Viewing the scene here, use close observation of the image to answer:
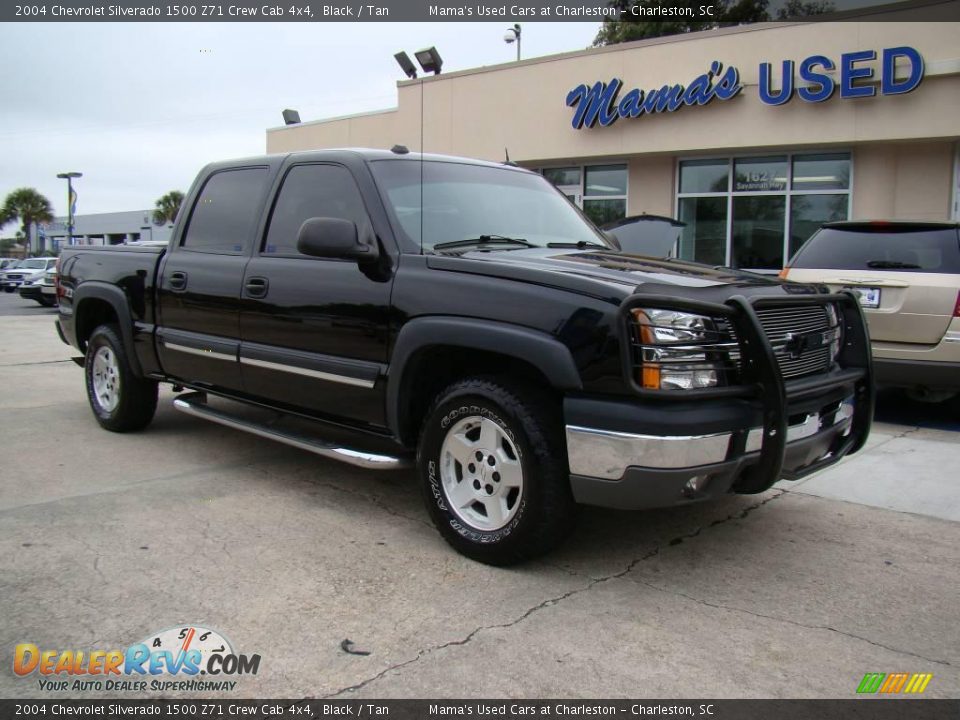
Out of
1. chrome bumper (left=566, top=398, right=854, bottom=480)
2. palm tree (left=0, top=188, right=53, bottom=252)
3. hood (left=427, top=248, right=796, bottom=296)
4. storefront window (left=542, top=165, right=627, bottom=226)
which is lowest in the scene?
chrome bumper (left=566, top=398, right=854, bottom=480)

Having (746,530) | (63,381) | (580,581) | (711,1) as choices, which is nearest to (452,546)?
(580,581)

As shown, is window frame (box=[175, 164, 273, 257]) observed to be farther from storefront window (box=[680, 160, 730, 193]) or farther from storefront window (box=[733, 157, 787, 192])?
storefront window (box=[680, 160, 730, 193])

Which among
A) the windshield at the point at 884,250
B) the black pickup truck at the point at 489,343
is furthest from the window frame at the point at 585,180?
the black pickup truck at the point at 489,343

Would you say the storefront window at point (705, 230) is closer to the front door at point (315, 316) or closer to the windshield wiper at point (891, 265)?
the windshield wiper at point (891, 265)

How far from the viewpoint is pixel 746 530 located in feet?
13.5

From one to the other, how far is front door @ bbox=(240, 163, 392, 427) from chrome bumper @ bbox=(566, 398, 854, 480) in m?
1.17

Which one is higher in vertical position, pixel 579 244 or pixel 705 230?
pixel 705 230

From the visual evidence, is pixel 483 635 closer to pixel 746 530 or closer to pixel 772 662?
pixel 772 662

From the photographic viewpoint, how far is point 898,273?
255 inches

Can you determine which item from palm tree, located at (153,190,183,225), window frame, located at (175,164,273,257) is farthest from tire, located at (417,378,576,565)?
palm tree, located at (153,190,183,225)

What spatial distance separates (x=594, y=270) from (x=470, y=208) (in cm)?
113

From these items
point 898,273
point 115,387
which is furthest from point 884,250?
point 115,387

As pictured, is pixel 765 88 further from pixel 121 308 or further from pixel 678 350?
pixel 678 350

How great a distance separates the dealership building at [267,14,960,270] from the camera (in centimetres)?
1216
